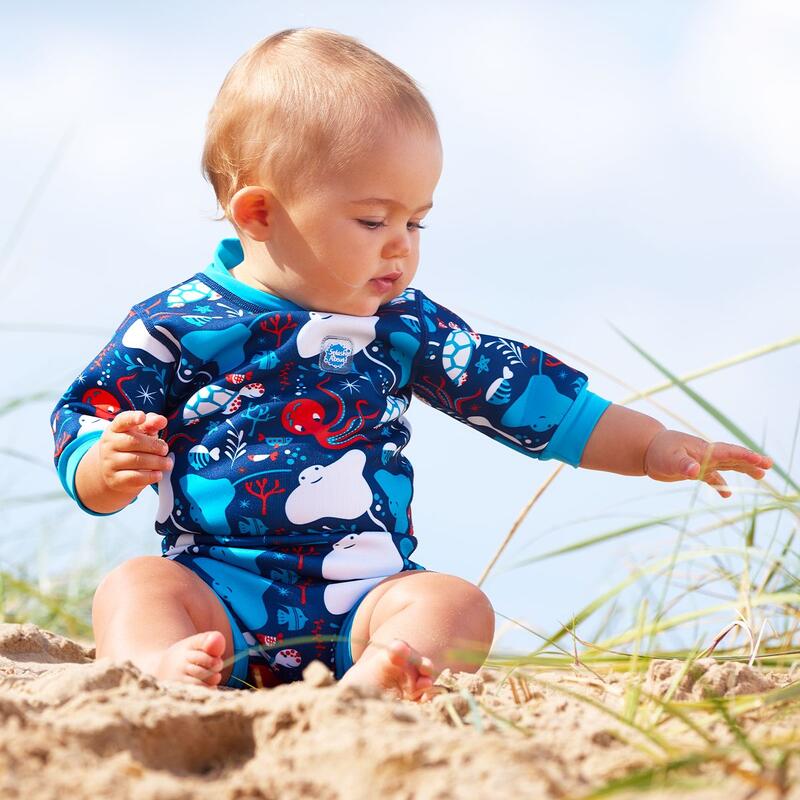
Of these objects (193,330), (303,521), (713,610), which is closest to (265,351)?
(193,330)

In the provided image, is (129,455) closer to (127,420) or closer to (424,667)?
(127,420)

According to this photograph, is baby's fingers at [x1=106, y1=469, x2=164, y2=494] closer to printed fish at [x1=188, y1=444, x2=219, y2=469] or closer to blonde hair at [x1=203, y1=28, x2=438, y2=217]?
printed fish at [x1=188, y1=444, x2=219, y2=469]

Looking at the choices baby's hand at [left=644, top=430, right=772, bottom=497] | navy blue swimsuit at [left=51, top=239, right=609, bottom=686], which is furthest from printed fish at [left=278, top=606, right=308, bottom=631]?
baby's hand at [left=644, top=430, right=772, bottom=497]

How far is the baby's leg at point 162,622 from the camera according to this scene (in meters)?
1.62

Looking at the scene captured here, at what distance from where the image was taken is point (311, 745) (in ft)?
3.42

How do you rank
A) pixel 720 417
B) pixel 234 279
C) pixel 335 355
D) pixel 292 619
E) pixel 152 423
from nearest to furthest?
pixel 720 417 < pixel 152 423 < pixel 292 619 < pixel 335 355 < pixel 234 279

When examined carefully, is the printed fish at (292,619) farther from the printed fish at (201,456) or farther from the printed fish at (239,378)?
the printed fish at (239,378)

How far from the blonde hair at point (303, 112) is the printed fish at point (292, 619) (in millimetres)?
762

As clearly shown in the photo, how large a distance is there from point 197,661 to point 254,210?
90cm

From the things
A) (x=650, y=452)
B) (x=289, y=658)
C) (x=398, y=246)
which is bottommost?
(x=289, y=658)

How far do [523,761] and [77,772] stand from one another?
1.27 ft

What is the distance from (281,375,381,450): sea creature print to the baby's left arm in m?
0.48

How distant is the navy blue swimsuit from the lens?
1964mm

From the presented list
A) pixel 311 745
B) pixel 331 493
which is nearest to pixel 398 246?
pixel 331 493
